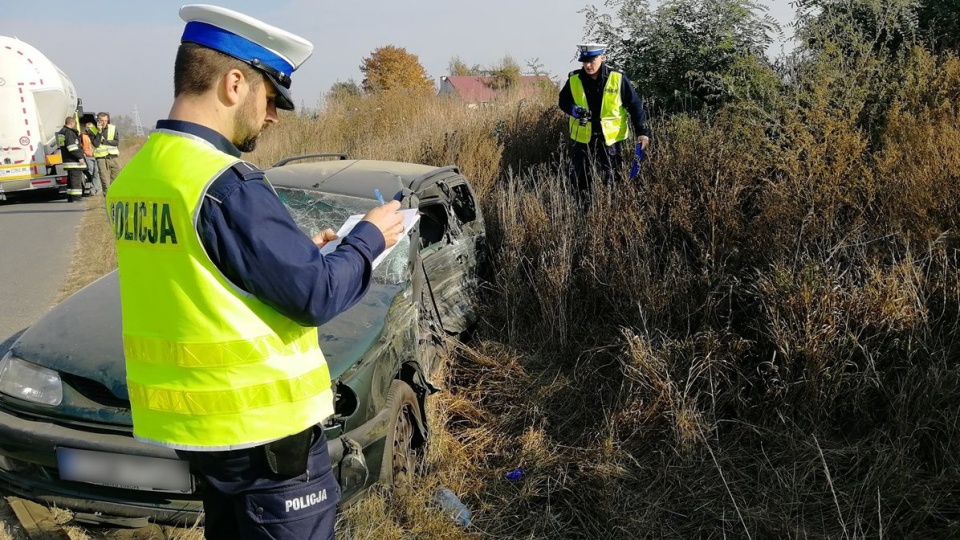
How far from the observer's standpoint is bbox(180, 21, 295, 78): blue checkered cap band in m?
1.51

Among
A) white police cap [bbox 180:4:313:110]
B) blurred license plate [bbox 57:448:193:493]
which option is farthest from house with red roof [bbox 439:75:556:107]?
white police cap [bbox 180:4:313:110]

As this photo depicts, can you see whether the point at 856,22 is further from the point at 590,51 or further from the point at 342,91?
the point at 342,91

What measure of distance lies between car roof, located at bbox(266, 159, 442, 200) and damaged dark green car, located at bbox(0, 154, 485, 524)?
667mm

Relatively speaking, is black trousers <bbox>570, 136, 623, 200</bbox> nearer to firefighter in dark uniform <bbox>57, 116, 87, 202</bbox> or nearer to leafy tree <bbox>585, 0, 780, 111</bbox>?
Answer: leafy tree <bbox>585, 0, 780, 111</bbox>

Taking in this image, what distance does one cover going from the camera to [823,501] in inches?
112

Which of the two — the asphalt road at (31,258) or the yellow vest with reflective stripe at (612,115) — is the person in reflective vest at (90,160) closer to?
the asphalt road at (31,258)

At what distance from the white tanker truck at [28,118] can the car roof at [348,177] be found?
36.6 feet

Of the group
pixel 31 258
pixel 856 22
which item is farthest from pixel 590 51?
pixel 31 258

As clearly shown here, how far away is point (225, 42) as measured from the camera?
1510mm

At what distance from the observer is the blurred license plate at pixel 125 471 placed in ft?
7.97

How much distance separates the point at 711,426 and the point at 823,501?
23.6 inches

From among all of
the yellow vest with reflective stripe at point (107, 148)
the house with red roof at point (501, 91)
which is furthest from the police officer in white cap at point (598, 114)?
the yellow vest with reflective stripe at point (107, 148)

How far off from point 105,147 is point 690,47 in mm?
11522

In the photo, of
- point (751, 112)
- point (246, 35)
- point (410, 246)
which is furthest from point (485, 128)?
point (246, 35)
